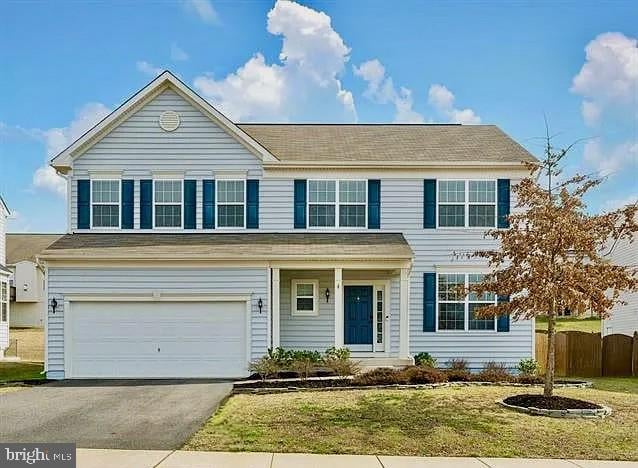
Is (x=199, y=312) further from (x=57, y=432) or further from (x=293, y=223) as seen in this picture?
(x=57, y=432)

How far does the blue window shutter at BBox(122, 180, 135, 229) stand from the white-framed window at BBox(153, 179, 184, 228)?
67 centimetres

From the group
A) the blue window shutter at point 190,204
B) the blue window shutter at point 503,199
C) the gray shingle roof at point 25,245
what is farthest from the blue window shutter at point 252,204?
the gray shingle roof at point 25,245

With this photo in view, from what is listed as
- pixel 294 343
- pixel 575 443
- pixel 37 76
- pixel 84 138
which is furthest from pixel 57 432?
pixel 37 76

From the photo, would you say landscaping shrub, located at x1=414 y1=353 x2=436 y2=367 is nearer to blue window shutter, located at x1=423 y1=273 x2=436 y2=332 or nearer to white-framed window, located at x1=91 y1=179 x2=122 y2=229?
blue window shutter, located at x1=423 y1=273 x2=436 y2=332

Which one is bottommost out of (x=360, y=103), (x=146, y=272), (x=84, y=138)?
(x=146, y=272)

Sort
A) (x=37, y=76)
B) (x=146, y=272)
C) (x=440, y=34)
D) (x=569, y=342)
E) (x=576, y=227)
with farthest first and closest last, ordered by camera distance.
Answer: (x=569, y=342) < (x=37, y=76) < (x=146, y=272) < (x=440, y=34) < (x=576, y=227)

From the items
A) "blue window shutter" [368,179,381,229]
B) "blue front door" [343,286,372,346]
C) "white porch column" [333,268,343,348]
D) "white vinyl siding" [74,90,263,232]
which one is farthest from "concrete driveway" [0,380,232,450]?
"blue window shutter" [368,179,381,229]

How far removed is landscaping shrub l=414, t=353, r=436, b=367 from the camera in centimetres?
1741

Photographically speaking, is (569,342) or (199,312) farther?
(569,342)

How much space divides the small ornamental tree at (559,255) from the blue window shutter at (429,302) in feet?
18.5

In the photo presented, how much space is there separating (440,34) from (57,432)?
12.3m

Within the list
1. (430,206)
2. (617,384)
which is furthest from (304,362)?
(617,384)

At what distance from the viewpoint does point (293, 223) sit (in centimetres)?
1841

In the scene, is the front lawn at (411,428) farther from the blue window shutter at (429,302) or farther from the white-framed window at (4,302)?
the white-framed window at (4,302)
